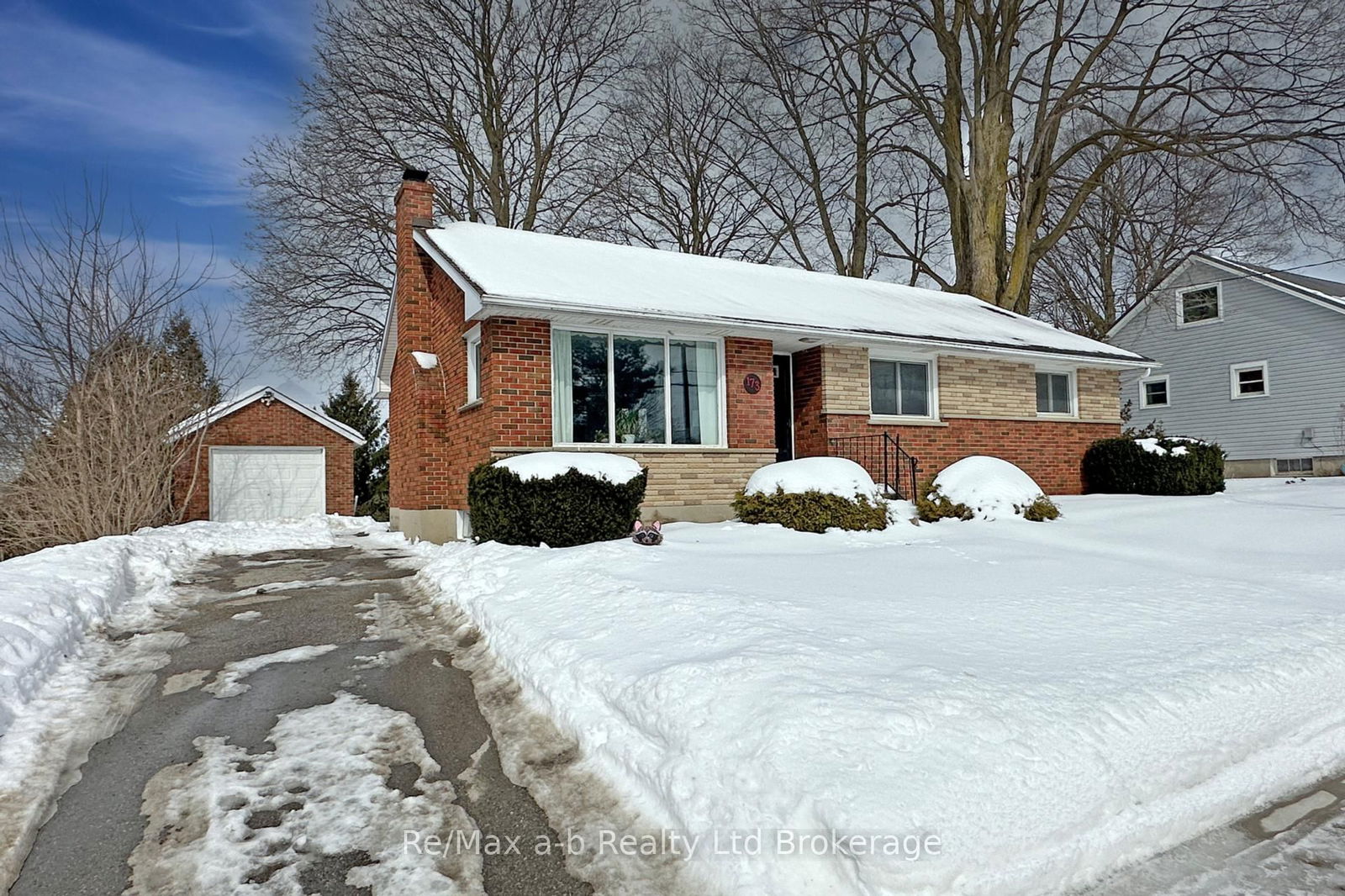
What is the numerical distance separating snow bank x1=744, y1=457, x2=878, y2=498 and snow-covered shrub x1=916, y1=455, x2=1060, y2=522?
1.15 metres

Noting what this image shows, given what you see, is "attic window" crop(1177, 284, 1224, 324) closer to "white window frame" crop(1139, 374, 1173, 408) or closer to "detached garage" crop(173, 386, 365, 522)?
"white window frame" crop(1139, 374, 1173, 408)

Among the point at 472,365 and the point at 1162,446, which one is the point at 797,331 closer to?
the point at 472,365

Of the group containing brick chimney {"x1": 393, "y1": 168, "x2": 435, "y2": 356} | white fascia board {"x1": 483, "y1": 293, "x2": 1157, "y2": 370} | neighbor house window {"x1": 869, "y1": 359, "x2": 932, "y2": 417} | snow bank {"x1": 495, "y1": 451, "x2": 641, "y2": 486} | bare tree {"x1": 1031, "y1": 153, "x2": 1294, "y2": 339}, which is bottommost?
snow bank {"x1": 495, "y1": 451, "x2": 641, "y2": 486}

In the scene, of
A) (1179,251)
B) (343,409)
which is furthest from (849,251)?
(343,409)

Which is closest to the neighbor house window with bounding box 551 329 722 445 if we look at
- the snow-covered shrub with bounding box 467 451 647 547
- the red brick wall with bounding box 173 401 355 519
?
the snow-covered shrub with bounding box 467 451 647 547

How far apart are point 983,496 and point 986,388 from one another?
15.7ft

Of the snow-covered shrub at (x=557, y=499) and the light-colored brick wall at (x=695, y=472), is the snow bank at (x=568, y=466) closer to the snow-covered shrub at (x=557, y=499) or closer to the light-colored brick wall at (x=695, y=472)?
the snow-covered shrub at (x=557, y=499)

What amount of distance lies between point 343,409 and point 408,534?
17.3 m

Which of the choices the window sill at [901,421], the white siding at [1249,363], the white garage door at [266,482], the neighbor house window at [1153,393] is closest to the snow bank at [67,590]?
the white garage door at [266,482]

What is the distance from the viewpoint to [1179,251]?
2889 centimetres

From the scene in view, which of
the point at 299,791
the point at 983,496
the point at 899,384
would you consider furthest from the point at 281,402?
the point at 299,791

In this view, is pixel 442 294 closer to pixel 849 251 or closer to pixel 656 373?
pixel 656 373

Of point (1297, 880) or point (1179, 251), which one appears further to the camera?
point (1179, 251)

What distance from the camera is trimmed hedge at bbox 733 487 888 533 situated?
9.91m
